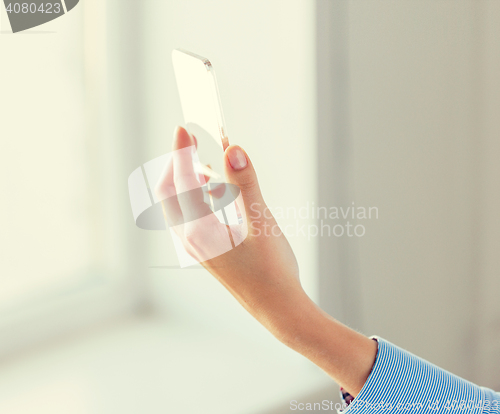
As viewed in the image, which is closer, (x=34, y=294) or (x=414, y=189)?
(x=34, y=294)

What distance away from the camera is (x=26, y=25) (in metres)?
0.61

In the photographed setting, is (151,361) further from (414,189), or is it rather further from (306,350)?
(414,189)

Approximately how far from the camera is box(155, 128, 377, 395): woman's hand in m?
0.46

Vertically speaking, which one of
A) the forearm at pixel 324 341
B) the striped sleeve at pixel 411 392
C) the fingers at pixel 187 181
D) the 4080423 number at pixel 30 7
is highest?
the 4080423 number at pixel 30 7

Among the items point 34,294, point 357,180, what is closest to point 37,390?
point 34,294

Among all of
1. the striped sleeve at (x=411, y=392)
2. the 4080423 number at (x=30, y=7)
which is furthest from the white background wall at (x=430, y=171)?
the 4080423 number at (x=30, y=7)

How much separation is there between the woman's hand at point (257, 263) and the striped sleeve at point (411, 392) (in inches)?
0.6

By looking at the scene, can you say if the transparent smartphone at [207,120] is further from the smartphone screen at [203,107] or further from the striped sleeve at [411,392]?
the striped sleeve at [411,392]

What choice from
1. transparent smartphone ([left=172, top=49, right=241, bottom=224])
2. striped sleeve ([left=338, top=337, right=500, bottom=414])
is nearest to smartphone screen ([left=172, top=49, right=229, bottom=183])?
transparent smartphone ([left=172, top=49, right=241, bottom=224])

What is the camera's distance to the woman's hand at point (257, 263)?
461 mm

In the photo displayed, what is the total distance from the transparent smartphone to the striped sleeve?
0.72 ft

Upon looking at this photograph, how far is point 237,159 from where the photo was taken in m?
0.44

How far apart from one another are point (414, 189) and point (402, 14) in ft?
1.01

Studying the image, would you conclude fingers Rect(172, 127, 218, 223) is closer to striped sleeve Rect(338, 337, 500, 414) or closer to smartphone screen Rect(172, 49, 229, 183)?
smartphone screen Rect(172, 49, 229, 183)
